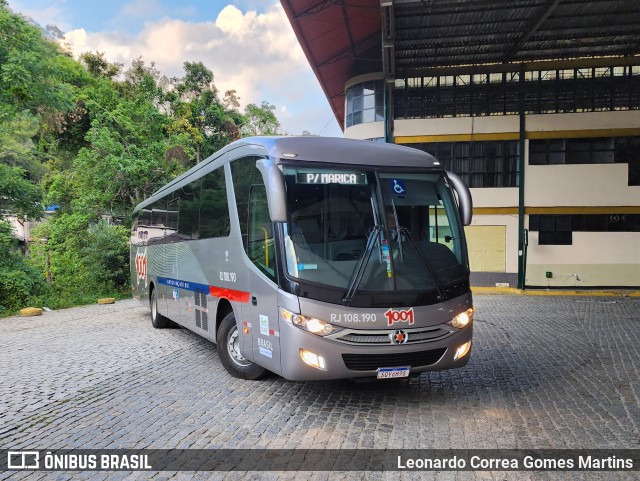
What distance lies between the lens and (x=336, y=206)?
5660 mm

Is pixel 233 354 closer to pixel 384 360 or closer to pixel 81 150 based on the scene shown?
pixel 384 360

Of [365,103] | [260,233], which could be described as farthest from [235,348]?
[365,103]

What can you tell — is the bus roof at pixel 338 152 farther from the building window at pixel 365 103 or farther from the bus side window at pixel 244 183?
the building window at pixel 365 103

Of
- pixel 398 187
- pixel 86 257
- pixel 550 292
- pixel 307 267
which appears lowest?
pixel 550 292

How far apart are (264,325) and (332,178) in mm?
1790

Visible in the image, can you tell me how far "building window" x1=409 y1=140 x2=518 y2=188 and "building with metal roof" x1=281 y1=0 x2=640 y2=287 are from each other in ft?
0.14

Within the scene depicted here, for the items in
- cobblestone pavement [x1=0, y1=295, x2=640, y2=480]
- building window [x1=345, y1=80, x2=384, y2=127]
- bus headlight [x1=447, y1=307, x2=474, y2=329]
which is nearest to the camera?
cobblestone pavement [x1=0, y1=295, x2=640, y2=480]

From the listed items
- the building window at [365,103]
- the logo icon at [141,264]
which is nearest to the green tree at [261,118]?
the building window at [365,103]

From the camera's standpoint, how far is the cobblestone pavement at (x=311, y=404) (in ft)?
15.6

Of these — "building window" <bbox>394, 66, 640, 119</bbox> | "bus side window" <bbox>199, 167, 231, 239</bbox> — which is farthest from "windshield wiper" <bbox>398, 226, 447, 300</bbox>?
"building window" <bbox>394, 66, 640, 119</bbox>

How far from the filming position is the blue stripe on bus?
830 centimetres

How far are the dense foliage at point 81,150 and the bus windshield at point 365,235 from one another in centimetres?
1440

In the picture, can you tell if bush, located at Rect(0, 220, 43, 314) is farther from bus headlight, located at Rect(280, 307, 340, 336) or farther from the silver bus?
bus headlight, located at Rect(280, 307, 340, 336)

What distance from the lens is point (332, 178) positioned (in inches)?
227
